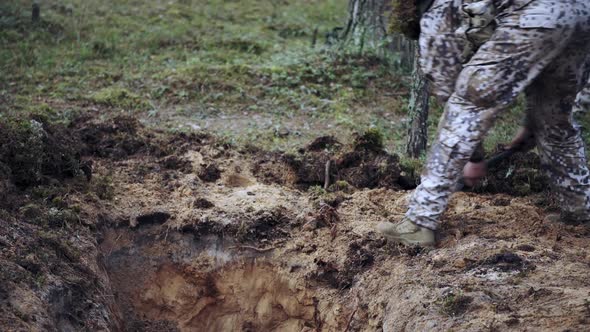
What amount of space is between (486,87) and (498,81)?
0.07m

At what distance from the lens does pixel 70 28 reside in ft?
32.5

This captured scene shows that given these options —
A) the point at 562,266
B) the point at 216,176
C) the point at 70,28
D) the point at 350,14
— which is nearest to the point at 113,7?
the point at 70,28

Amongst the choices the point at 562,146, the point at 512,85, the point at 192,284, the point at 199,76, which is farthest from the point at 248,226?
the point at 199,76

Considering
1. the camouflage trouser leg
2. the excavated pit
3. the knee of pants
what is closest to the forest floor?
the excavated pit

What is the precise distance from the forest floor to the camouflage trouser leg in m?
0.19

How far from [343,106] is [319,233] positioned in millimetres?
3075

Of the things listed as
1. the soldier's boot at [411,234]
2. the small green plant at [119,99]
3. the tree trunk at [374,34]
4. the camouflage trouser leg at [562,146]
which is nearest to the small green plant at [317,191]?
the soldier's boot at [411,234]

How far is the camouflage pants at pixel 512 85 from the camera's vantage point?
415cm

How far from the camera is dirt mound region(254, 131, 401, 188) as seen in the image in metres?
5.74

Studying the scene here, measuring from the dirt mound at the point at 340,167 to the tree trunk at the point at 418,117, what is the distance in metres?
0.61

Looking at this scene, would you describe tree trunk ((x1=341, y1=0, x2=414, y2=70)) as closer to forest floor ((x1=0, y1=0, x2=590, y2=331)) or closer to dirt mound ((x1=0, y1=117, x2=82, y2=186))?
forest floor ((x1=0, y1=0, x2=590, y2=331))

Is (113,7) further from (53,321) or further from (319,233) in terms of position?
(53,321)

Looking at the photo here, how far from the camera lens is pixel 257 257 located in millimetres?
5145

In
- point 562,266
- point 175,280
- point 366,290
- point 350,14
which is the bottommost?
point 175,280
